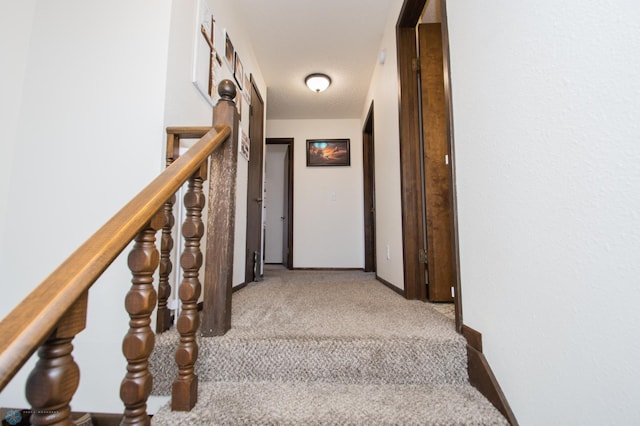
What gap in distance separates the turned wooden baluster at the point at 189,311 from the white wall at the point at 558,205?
998 mm

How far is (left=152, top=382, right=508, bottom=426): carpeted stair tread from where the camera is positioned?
0.87 meters

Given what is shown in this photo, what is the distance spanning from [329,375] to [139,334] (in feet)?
2.36

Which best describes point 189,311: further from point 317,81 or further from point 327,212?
point 327,212

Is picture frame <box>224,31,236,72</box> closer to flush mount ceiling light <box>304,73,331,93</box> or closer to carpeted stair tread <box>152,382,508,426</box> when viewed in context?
flush mount ceiling light <box>304,73,331,93</box>

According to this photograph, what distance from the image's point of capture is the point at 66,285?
1.49ft

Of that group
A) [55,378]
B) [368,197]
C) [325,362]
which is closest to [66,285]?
[55,378]

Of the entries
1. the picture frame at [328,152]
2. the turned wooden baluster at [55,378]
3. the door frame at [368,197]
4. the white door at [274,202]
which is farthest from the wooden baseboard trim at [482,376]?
the white door at [274,202]

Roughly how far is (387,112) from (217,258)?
2.21m

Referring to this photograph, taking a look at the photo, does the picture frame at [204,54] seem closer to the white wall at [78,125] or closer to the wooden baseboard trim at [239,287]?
the white wall at [78,125]

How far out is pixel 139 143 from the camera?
4.25ft

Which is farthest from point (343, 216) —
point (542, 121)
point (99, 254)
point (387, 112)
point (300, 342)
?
point (99, 254)

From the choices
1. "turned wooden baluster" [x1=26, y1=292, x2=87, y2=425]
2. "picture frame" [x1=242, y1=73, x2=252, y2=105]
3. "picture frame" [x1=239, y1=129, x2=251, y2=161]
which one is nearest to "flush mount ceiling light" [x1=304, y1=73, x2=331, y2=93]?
"picture frame" [x1=242, y1=73, x2=252, y2=105]

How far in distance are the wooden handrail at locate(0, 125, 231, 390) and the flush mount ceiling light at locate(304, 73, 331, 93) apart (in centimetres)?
305

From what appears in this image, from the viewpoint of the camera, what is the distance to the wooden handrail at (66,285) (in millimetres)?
373
